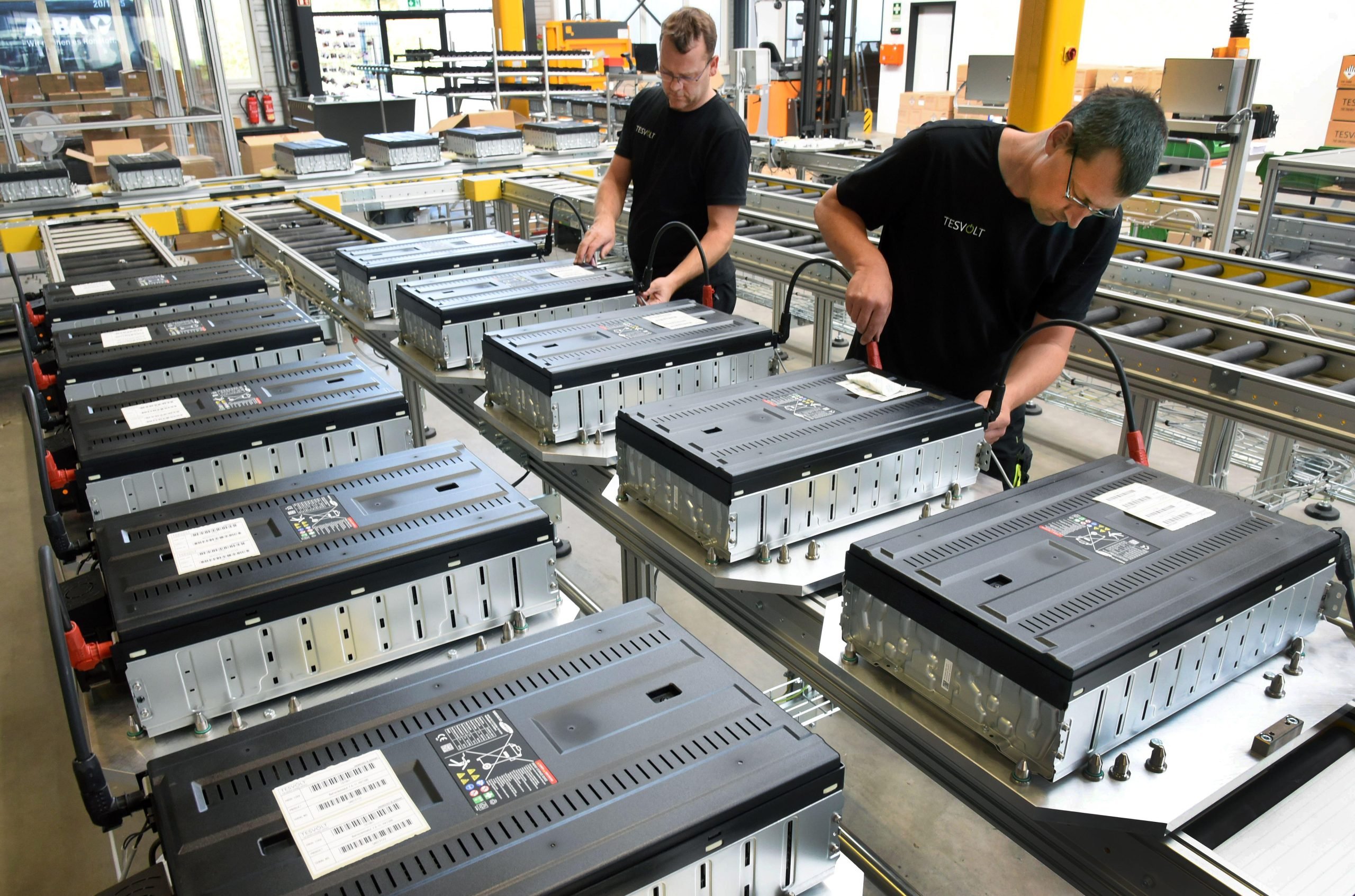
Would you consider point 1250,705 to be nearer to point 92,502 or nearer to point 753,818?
point 753,818

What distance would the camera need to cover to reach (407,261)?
8.02 feet

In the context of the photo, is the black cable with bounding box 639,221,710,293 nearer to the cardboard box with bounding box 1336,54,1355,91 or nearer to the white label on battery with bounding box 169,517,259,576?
the white label on battery with bounding box 169,517,259,576

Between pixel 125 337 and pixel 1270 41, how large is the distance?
10.5 m

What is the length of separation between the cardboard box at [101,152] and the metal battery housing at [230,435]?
199 inches

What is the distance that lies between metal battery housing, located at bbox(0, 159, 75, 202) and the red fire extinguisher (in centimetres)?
643

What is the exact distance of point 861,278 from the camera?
1.62 m

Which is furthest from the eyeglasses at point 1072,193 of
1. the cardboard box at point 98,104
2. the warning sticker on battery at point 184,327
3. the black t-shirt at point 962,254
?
the cardboard box at point 98,104

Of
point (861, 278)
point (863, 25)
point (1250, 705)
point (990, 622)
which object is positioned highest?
point (863, 25)

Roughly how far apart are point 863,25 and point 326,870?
45.8ft

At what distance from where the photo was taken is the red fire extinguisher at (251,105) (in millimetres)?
9742

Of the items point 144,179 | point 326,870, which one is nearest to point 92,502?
point 326,870

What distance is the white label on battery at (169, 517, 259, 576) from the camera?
113cm

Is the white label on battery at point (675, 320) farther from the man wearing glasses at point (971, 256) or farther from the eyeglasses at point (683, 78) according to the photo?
the eyeglasses at point (683, 78)

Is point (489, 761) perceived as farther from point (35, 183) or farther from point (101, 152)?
point (101, 152)
